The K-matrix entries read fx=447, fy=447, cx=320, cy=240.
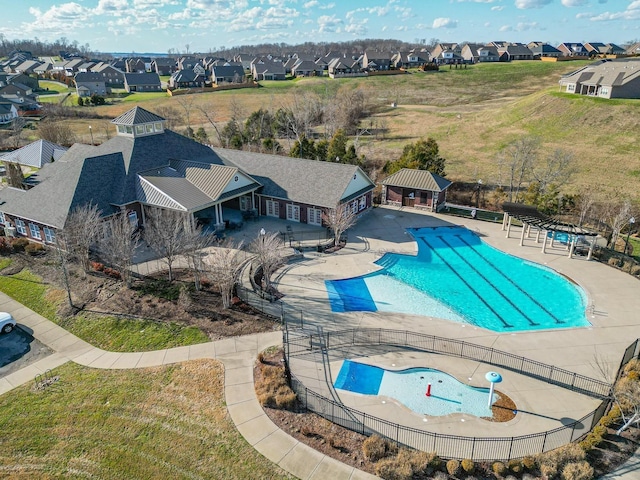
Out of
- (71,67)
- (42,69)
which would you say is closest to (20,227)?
(71,67)

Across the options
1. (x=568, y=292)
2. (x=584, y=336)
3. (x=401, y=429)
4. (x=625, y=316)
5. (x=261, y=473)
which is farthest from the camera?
(x=568, y=292)

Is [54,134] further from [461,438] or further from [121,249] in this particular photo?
[461,438]

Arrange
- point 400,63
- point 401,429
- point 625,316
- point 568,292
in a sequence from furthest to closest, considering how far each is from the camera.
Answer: point 400,63
point 568,292
point 625,316
point 401,429

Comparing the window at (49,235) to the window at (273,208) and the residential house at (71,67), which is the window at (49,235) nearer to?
the window at (273,208)

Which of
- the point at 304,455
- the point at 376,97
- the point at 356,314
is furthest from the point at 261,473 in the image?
the point at 376,97

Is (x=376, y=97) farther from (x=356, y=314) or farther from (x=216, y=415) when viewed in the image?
(x=216, y=415)

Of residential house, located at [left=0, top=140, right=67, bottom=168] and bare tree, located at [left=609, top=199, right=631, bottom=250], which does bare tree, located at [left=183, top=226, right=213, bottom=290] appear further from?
residential house, located at [left=0, top=140, right=67, bottom=168]
